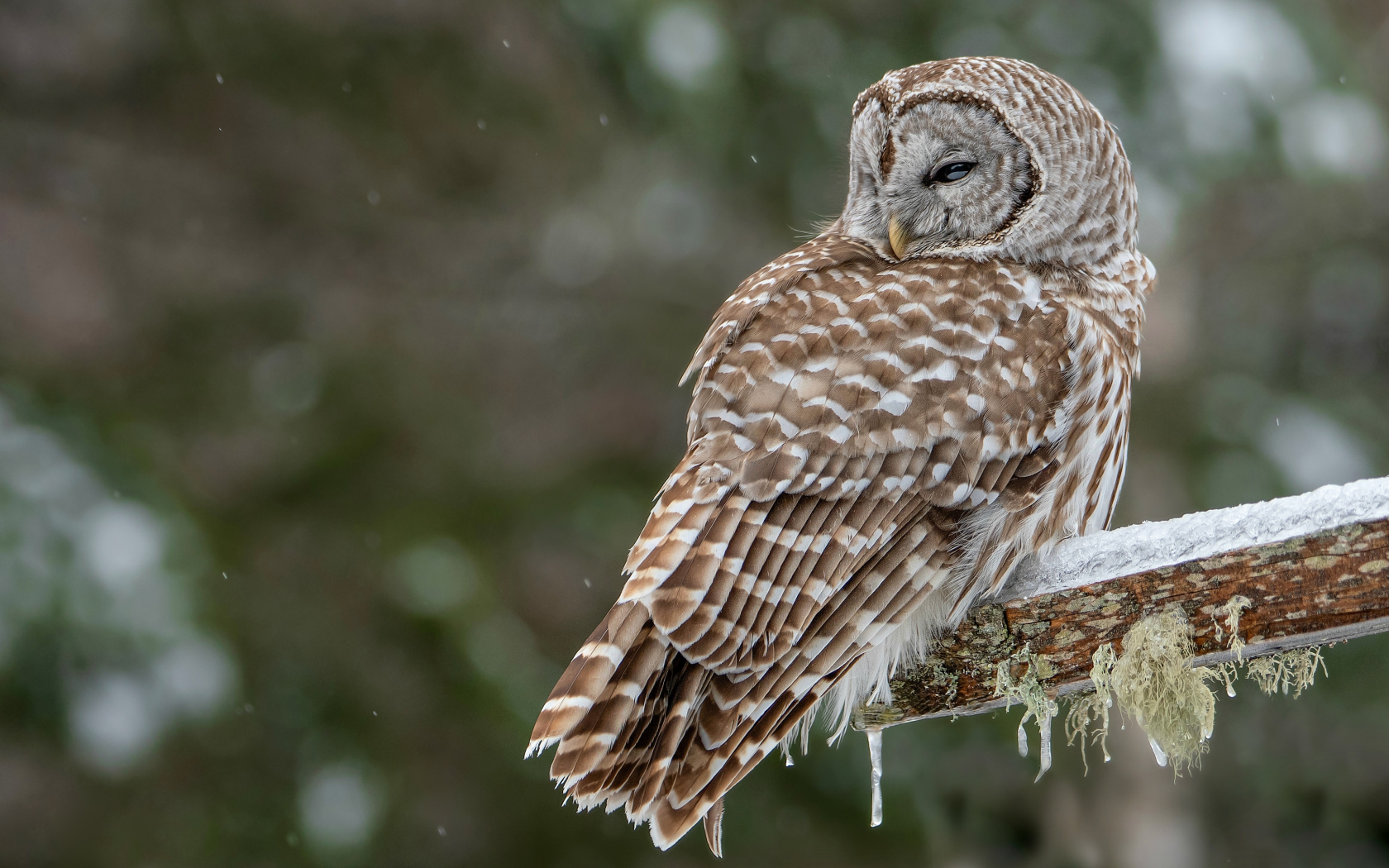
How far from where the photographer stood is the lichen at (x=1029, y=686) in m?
2.08

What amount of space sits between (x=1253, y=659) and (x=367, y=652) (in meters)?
3.15

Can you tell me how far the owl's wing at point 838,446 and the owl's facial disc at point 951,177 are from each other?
231mm

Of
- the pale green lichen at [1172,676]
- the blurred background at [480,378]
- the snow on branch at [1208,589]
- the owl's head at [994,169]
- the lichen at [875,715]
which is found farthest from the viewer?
the blurred background at [480,378]

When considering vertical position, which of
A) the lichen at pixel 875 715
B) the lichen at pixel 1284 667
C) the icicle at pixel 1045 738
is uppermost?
the lichen at pixel 1284 667

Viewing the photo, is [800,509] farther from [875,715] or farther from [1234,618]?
[1234,618]

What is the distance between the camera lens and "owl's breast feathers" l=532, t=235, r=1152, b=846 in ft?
6.27

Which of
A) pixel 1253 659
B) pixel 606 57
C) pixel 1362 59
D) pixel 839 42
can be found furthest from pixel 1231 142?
pixel 1253 659

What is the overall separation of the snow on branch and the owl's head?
0.72 m

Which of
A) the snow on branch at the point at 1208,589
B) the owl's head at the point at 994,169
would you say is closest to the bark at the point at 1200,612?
the snow on branch at the point at 1208,589

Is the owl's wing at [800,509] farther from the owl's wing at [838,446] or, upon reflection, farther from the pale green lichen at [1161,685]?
the pale green lichen at [1161,685]

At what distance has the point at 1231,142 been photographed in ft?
16.6

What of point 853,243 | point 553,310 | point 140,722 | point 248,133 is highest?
point 853,243

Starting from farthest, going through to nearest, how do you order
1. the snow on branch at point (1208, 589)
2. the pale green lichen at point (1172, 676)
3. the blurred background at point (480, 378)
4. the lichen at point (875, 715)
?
the blurred background at point (480, 378) → the lichen at point (875, 715) → the pale green lichen at point (1172, 676) → the snow on branch at point (1208, 589)

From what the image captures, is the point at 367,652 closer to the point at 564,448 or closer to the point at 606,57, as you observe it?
the point at 564,448
